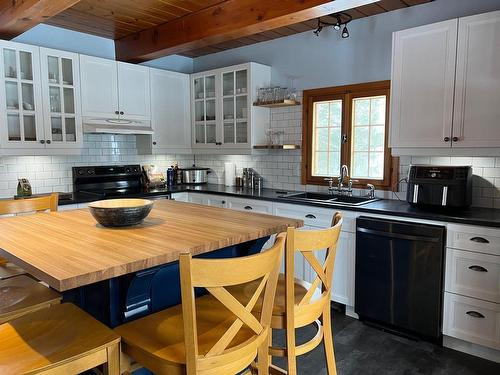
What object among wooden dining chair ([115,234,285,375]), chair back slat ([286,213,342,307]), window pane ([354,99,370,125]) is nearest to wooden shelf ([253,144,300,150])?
window pane ([354,99,370,125])

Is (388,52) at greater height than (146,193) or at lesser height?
greater

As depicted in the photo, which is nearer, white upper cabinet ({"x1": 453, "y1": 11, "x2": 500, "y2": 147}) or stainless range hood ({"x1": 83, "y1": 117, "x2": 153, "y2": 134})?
white upper cabinet ({"x1": 453, "y1": 11, "x2": 500, "y2": 147})

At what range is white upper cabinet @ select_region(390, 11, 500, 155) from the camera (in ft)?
8.45

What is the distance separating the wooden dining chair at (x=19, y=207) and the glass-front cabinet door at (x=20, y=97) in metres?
1.16

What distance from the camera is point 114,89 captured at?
157 inches

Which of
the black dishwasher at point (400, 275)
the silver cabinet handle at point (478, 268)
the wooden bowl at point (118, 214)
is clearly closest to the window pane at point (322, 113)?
the black dishwasher at point (400, 275)

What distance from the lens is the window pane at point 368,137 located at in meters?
3.47

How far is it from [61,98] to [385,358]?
3.55 m

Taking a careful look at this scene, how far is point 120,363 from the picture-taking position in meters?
1.35

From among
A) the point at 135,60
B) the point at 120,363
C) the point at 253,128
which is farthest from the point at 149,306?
the point at 135,60

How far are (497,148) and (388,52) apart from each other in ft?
4.21

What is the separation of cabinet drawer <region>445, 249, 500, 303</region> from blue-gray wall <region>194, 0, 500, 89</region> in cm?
168

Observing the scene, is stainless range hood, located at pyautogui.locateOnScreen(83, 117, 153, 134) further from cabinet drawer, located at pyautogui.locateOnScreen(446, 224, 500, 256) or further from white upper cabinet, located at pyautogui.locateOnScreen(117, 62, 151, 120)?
cabinet drawer, located at pyautogui.locateOnScreen(446, 224, 500, 256)

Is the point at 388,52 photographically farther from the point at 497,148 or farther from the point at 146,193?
the point at 146,193
